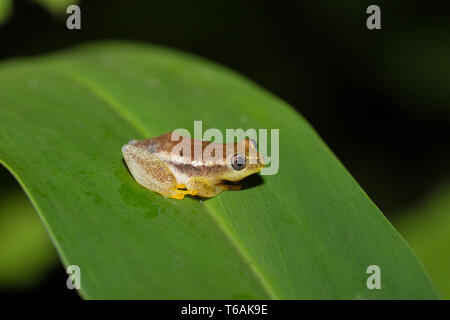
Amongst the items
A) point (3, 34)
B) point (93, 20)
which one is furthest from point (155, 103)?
point (93, 20)

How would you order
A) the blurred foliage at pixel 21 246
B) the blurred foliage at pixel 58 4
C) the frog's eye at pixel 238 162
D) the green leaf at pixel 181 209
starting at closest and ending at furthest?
1. the green leaf at pixel 181 209
2. the frog's eye at pixel 238 162
3. the blurred foliage at pixel 58 4
4. the blurred foliage at pixel 21 246

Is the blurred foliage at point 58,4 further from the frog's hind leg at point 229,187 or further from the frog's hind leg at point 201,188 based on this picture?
the frog's hind leg at point 229,187

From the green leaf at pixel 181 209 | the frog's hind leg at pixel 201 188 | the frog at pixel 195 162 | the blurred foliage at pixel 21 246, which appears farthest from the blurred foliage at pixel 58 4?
the blurred foliage at pixel 21 246

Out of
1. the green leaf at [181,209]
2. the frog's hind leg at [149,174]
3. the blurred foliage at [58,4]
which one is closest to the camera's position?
the green leaf at [181,209]

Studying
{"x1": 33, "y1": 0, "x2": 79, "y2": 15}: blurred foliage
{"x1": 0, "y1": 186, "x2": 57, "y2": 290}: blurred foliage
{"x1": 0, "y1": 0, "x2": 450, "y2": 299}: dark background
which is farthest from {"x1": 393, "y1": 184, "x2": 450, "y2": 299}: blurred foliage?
{"x1": 33, "y1": 0, "x2": 79, "y2": 15}: blurred foliage

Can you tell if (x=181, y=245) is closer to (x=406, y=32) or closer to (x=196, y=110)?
(x=196, y=110)

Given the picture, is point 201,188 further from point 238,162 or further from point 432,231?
point 432,231

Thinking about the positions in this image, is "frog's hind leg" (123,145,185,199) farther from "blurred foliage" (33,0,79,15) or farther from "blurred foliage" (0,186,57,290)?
"blurred foliage" (0,186,57,290)
